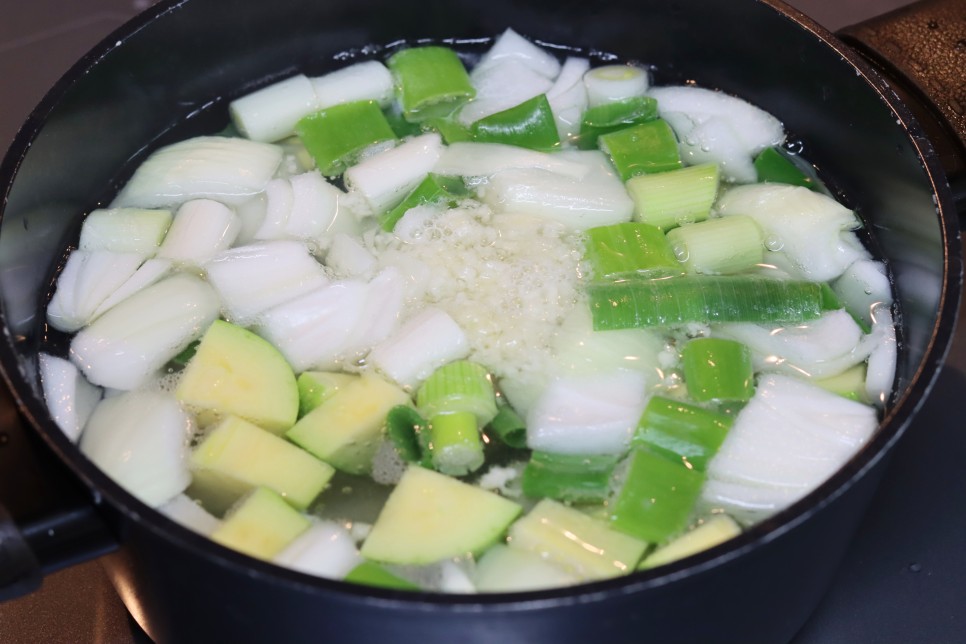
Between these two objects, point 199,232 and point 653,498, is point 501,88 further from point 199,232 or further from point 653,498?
point 653,498

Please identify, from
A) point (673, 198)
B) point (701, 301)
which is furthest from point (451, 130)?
point (701, 301)

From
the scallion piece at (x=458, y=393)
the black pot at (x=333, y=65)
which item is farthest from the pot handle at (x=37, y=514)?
the scallion piece at (x=458, y=393)

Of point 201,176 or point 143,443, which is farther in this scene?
point 201,176

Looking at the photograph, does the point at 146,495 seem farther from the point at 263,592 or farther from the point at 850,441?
the point at 850,441

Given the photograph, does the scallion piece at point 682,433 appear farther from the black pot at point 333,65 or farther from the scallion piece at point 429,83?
the scallion piece at point 429,83

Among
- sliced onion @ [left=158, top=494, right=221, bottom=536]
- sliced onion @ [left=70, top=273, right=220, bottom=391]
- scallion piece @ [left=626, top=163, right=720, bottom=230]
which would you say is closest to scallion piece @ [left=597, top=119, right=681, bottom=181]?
scallion piece @ [left=626, top=163, right=720, bottom=230]

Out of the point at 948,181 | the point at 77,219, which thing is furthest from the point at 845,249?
the point at 77,219
